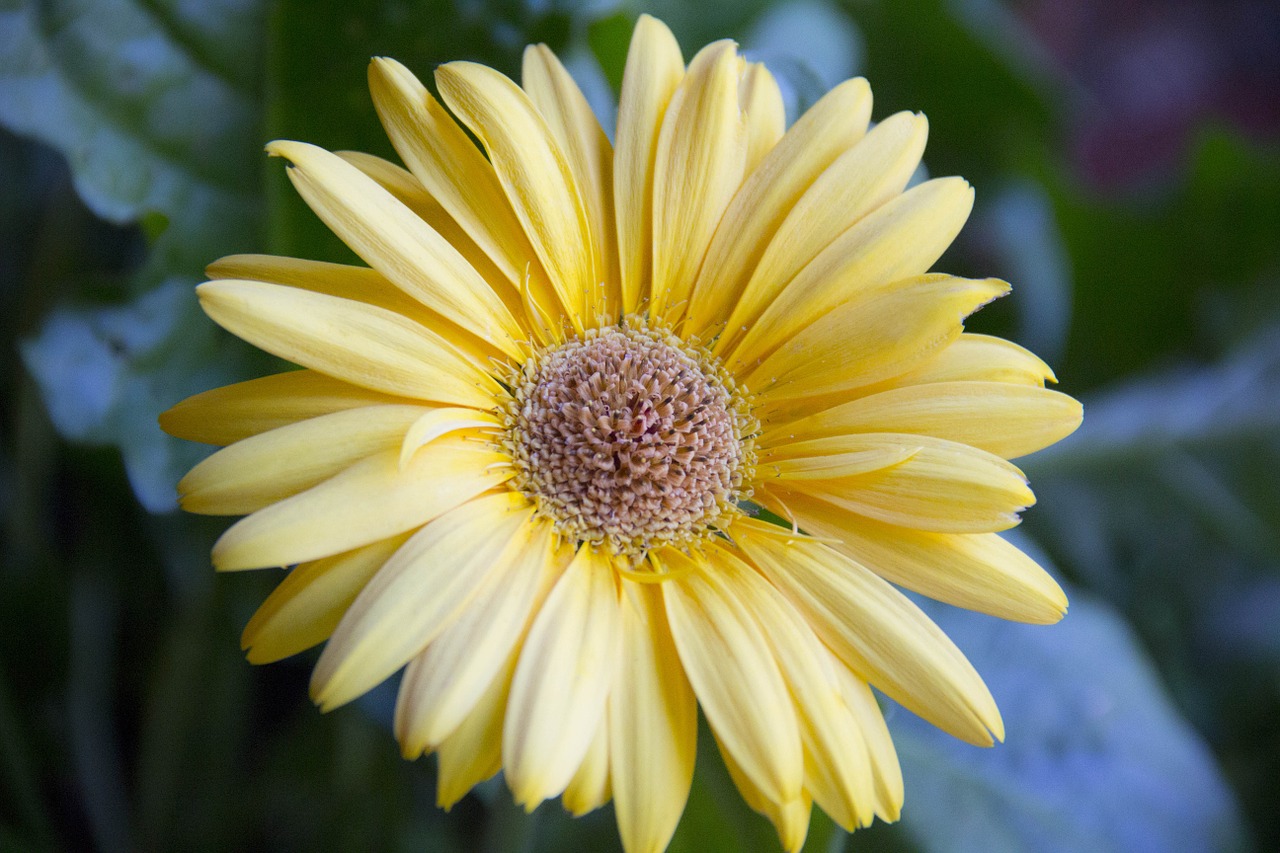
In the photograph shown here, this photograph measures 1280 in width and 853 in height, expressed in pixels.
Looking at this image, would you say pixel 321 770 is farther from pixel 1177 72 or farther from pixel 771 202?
pixel 1177 72

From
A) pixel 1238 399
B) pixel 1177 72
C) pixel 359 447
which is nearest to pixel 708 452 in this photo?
pixel 359 447

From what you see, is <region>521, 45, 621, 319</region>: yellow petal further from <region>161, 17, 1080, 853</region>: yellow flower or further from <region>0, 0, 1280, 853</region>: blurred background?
<region>0, 0, 1280, 853</region>: blurred background

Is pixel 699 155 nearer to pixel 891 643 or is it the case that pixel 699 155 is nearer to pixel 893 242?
pixel 893 242

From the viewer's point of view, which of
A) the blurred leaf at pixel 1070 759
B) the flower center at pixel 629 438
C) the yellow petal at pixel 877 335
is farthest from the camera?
the blurred leaf at pixel 1070 759

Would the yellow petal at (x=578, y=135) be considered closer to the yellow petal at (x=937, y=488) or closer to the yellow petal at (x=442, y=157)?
the yellow petal at (x=442, y=157)

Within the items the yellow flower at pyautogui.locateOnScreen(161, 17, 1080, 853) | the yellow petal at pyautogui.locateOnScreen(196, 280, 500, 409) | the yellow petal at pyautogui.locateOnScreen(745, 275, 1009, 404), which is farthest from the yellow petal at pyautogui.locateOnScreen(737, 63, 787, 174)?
the yellow petal at pyautogui.locateOnScreen(196, 280, 500, 409)

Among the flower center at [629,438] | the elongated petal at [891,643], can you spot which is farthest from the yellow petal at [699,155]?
the elongated petal at [891,643]
